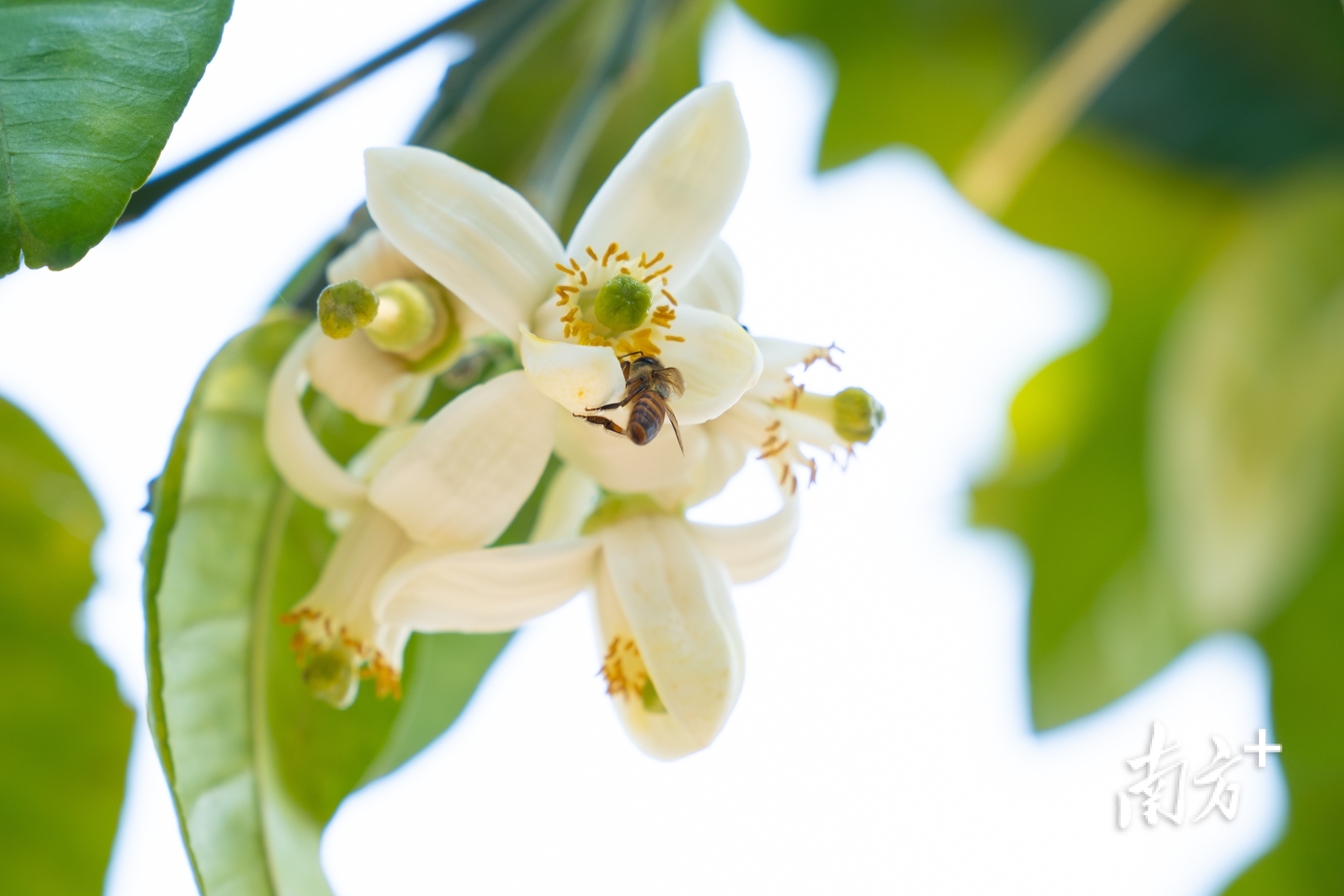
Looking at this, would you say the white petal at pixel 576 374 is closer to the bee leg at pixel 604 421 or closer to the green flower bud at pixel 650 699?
the bee leg at pixel 604 421

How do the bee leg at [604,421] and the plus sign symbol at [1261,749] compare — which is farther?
the plus sign symbol at [1261,749]

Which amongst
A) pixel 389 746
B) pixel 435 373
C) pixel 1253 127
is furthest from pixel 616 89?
pixel 1253 127

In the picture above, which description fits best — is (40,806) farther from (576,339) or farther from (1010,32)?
(1010,32)

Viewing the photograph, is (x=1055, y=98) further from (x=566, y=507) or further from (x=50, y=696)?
(x=50, y=696)

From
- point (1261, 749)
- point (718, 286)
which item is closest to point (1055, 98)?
point (1261, 749)

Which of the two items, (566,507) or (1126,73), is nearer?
(566,507)

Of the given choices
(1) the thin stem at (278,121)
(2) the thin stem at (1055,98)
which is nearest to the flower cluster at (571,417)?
(1) the thin stem at (278,121)

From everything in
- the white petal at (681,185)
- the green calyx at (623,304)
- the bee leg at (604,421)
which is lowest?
the bee leg at (604,421)
